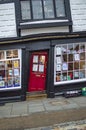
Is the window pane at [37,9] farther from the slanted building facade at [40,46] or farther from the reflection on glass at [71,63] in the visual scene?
the reflection on glass at [71,63]

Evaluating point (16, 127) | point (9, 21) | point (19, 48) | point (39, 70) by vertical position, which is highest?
point (9, 21)

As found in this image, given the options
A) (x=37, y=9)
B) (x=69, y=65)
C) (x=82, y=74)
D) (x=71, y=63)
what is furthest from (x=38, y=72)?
(x=37, y=9)

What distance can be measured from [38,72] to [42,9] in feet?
9.45

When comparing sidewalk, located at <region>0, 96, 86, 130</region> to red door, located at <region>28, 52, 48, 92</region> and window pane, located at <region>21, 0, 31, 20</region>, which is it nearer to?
red door, located at <region>28, 52, 48, 92</region>

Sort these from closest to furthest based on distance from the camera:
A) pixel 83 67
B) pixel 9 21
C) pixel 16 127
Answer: pixel 16 127, pixel 9 21, pixel 83 67

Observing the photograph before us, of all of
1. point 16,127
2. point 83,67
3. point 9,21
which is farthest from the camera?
point 83,67

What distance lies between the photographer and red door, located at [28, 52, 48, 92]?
1553 centimetres

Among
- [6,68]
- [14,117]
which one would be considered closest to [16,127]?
[14,117]

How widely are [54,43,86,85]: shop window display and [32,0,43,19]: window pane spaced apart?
62.8 inches

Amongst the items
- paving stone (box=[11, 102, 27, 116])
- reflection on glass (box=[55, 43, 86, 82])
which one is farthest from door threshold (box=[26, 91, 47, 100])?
reflection on glass (box=[55, 43, 86, 82])

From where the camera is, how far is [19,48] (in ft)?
48.8

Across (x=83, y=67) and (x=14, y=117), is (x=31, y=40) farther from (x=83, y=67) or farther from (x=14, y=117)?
(x=14, y=117)

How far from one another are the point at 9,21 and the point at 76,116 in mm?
5261

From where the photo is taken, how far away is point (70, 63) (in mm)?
15641
